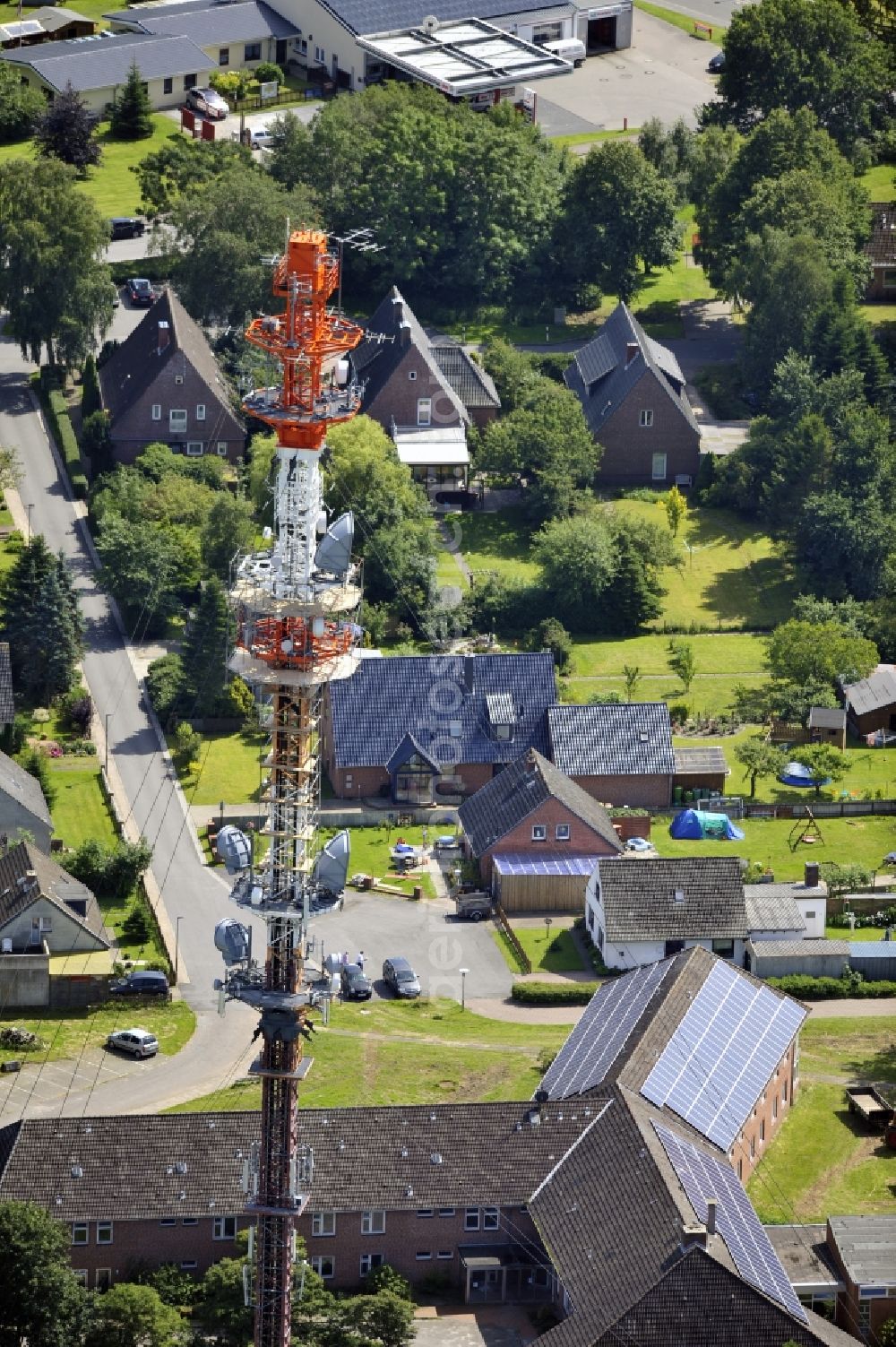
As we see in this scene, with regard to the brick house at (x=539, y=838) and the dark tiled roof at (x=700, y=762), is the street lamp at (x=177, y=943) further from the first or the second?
the dark tiled roof at (x=700, y=762)

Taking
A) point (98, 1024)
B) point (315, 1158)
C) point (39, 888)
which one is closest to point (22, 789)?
point (39, 888)

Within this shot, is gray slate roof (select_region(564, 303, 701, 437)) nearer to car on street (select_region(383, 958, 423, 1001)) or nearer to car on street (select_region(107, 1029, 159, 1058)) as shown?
car on street (select_region(383, 958, 423, 1001))

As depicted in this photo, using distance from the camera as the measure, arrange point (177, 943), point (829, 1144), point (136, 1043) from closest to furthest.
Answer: point (829, 1144) → point (136, 1043) → point (177, 943)

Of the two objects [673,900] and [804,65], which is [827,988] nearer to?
[673,900]

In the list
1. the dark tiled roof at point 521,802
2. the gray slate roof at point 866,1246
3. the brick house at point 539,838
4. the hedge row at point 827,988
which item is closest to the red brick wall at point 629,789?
the dark tiled roof at point 521,802

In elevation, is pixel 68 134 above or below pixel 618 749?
above

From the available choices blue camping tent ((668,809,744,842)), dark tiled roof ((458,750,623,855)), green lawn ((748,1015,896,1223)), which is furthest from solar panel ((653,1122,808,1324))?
blue camping tent ((668,809,744,842))
